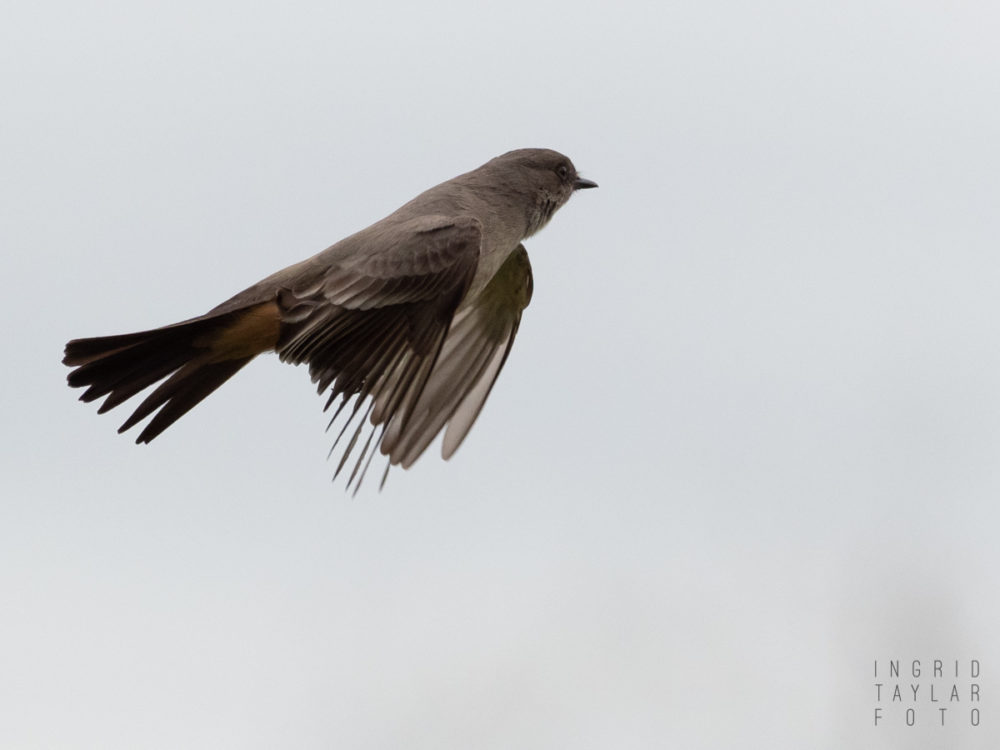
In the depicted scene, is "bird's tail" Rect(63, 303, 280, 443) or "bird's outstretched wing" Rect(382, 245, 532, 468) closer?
"bird's tail" Rect(63, 303, 280, 443)

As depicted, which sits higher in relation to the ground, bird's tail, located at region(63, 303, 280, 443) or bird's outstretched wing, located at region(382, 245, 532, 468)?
bird's outstretched wing, located at region(382, 245, 532, 468)

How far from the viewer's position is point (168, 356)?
10.1 meters

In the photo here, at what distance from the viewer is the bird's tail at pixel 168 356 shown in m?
10.0

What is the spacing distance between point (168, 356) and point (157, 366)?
0.09 m

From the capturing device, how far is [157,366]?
10133mm

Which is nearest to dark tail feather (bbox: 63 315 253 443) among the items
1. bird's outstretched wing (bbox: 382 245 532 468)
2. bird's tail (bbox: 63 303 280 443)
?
bird's tail (bbox: 63 303 280 443)

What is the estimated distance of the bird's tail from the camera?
10.0 meters

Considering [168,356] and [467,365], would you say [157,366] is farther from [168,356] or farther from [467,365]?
[467,365]

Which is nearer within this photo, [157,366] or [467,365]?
[157,366]

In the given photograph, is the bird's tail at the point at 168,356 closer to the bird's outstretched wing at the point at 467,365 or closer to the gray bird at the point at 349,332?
the gray bird at the point at 349,332

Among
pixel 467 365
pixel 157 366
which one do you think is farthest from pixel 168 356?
pixel 467 365

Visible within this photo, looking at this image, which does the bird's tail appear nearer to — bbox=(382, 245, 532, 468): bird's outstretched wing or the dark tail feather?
the dark tail feather

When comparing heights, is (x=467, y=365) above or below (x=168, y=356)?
above

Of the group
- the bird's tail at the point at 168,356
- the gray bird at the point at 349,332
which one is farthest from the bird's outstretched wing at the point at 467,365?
the bird's tail at the point at 168,356
